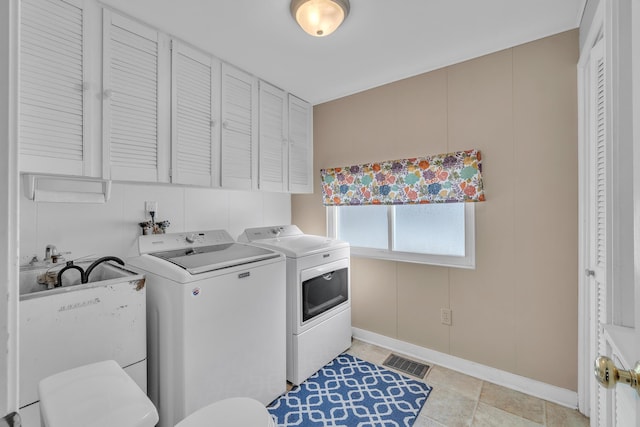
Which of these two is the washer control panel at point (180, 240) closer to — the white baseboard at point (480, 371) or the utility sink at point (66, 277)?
the utility sink at point (66, 277)

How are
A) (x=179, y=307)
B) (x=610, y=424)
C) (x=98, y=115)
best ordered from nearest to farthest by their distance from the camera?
(x=610, y=424) < (x=179, y=307) < (x=98, y=115)

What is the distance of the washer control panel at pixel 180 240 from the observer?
1.96 m

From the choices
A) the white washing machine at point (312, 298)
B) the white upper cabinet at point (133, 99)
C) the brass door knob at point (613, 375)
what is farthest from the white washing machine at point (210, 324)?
the brass door knob at point (613, 375)

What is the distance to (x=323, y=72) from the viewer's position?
245 cm

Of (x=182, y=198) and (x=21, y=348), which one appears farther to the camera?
(x=182, y=198)

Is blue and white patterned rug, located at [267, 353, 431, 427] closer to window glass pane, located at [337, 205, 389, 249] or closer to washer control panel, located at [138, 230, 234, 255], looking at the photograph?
window glass pane, located at [337, 205, 389, 249]

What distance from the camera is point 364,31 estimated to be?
189 cm

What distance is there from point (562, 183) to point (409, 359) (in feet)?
5.75

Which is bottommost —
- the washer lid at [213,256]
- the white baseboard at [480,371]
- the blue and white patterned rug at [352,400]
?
Answer: the blue and white patterned rug at [352,400]

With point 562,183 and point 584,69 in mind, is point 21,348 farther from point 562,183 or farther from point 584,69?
point 584,69

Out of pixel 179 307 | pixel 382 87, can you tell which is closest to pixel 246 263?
pixel 179 307

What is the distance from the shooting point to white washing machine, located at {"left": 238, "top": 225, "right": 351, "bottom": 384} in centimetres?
217

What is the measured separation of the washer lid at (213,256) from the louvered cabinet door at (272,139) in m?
0.69

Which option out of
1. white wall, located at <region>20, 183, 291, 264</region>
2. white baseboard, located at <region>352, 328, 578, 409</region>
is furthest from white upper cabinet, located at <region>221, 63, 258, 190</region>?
white baseboard, located at <region>352, 328, 578, 409</region>
